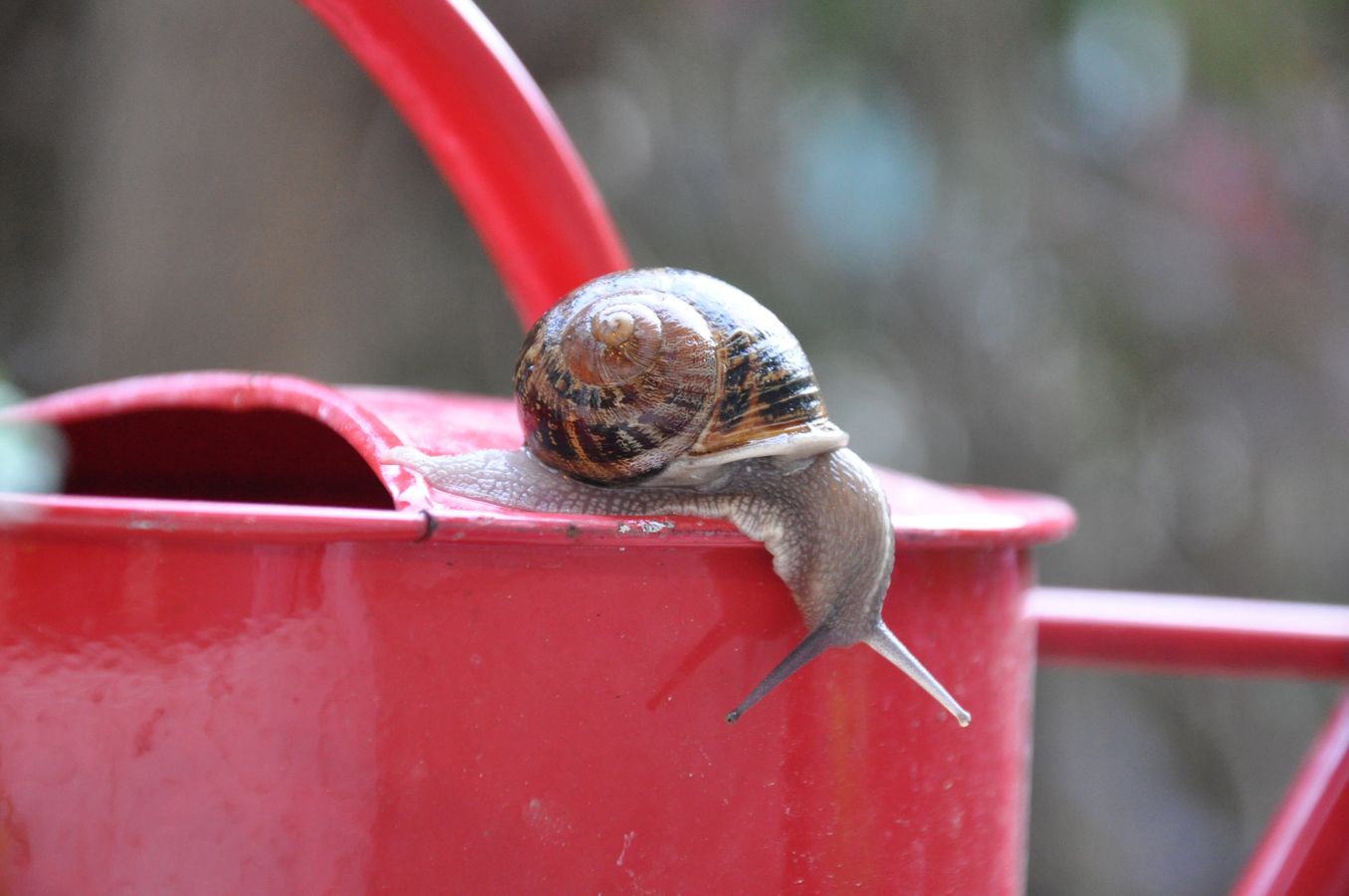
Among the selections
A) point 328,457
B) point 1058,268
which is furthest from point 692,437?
point 1058,268

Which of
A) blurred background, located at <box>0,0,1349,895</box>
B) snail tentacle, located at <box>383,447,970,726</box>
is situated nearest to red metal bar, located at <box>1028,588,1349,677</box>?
snail tentacle, located at <box>383,447,970,726</box>

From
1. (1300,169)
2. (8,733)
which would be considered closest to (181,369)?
(8,733)

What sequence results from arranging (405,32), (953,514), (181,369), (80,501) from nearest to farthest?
(80,501) → (953,514) → (405,32) → (181,369)

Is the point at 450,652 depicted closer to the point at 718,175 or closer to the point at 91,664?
the point at 91,664

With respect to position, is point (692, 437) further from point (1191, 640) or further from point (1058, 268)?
point (1058, 268)

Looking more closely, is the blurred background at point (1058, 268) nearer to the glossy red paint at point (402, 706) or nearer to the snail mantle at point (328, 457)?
the snail mantle at point (328, 457)

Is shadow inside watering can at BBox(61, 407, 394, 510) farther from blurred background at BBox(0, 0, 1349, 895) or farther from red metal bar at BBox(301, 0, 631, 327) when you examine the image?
blurred background at BBox(0, 0, 1349, 895)
